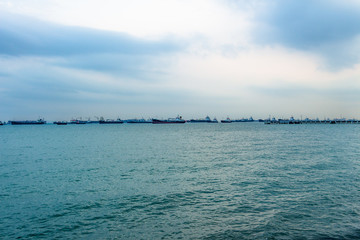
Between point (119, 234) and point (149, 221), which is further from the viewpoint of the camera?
point (149, 221)

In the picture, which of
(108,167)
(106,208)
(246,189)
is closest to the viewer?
(106,208)

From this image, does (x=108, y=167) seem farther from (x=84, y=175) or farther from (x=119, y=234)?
(x=119, y=234)

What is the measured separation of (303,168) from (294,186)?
1025 centimetres

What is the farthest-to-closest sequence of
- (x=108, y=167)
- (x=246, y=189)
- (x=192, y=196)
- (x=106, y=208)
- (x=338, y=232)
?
(x=108, y=167), (x=246, y=189), (x=192, y=196), (x=106, y=208), (x=338, y=232)

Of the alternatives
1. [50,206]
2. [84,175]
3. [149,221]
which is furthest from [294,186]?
[84,175]

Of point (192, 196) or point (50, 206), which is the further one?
point (192, 196)

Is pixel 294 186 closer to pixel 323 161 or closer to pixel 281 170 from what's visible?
pixel 281 170

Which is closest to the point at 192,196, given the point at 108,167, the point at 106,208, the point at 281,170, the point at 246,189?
the point at 246,189

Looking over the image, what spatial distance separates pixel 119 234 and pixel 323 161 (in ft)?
112

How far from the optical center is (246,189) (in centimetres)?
2184

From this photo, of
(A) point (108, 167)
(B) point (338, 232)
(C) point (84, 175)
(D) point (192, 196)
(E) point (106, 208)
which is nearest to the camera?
(B) point (338, 232)

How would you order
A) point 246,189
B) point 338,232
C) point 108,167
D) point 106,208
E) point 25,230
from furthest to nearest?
1. point 108,167
2. point 246,189
3. point 106,208
4. point 25,230
5. point 338,232

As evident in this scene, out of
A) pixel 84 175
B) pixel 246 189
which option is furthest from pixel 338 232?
pixel 84 175

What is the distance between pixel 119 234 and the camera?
13.5m
